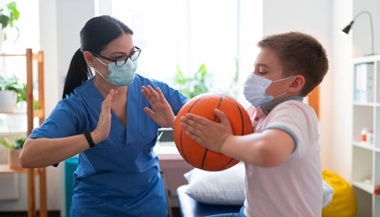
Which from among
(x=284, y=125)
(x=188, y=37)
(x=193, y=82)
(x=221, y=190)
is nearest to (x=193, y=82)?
(x=193, y=82)

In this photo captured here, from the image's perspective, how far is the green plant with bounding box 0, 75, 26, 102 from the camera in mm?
3376

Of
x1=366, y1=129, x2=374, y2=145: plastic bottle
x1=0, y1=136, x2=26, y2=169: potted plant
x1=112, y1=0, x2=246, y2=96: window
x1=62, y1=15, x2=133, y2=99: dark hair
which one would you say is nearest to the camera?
x1=62, y1=15, x2=133, y2=99: dark hair

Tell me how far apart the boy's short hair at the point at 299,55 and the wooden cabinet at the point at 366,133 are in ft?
5.23

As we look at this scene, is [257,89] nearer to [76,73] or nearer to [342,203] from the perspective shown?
[76,73]

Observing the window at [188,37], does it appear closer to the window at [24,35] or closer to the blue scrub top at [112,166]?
the window at [24,35]

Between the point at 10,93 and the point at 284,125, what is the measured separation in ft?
9.44

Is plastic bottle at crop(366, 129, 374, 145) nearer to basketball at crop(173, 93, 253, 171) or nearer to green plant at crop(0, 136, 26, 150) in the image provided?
basketball at crop(173, 93, 253, 171)

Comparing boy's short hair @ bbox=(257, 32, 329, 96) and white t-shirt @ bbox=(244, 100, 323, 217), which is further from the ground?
boy's short hair @ bbox=(257, 32, 329, 96)

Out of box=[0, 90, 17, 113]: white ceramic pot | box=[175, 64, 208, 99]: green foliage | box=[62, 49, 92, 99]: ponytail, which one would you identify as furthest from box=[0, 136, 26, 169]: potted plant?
box=[62, 49, 92, 99]: ponytail

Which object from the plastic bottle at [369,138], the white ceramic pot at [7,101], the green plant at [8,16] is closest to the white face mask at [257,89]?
the plastic bottle at [369,138]

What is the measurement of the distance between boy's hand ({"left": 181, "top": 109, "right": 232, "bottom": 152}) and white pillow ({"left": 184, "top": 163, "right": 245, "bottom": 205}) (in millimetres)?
1410

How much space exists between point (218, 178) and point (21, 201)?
7.11 feet

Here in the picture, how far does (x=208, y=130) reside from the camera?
114 centimetres

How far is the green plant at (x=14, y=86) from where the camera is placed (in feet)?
11.1
